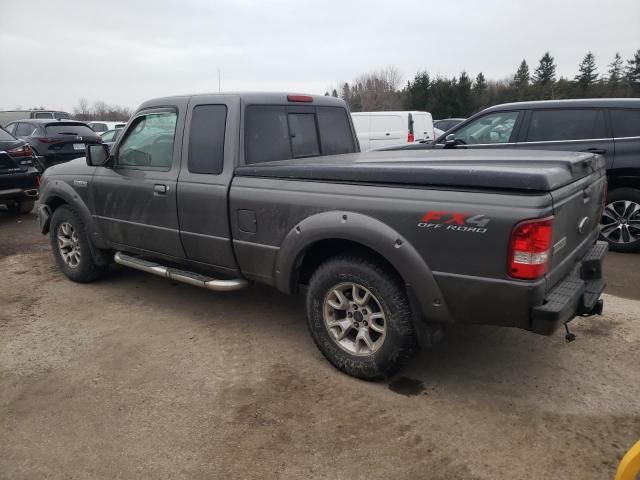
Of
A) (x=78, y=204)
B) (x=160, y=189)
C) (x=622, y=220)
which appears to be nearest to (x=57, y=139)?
(x=78, y=204)

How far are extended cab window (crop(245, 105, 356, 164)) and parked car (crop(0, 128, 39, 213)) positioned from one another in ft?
19.5

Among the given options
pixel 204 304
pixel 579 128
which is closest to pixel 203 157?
pixel 204 304

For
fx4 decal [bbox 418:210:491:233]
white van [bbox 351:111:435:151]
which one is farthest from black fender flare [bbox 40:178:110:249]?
white van [bbox 351:111:435:151]

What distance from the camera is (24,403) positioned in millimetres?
3121

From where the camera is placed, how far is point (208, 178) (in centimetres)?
381

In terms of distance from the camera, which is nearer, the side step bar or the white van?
the side step bar

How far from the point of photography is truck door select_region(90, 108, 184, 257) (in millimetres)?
4117

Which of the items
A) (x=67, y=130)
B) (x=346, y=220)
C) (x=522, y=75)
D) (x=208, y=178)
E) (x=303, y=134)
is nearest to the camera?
(x=346, y=220)

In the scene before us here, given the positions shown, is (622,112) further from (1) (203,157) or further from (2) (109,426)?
(2) (109,426)

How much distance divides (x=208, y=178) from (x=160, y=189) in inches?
22.3

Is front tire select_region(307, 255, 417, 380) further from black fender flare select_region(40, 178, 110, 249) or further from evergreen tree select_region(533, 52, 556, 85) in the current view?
evergreen tree select_region(533, 52, 556, 85)

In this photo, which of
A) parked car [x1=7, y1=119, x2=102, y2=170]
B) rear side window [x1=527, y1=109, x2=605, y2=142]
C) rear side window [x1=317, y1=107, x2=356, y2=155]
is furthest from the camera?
parked car [x1=7, y1=119, x2=102, y2=170]

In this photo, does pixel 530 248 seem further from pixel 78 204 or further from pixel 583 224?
pixel 78 204

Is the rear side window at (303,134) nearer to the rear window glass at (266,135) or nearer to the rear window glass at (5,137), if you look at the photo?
the rear window glass at (266,135)
